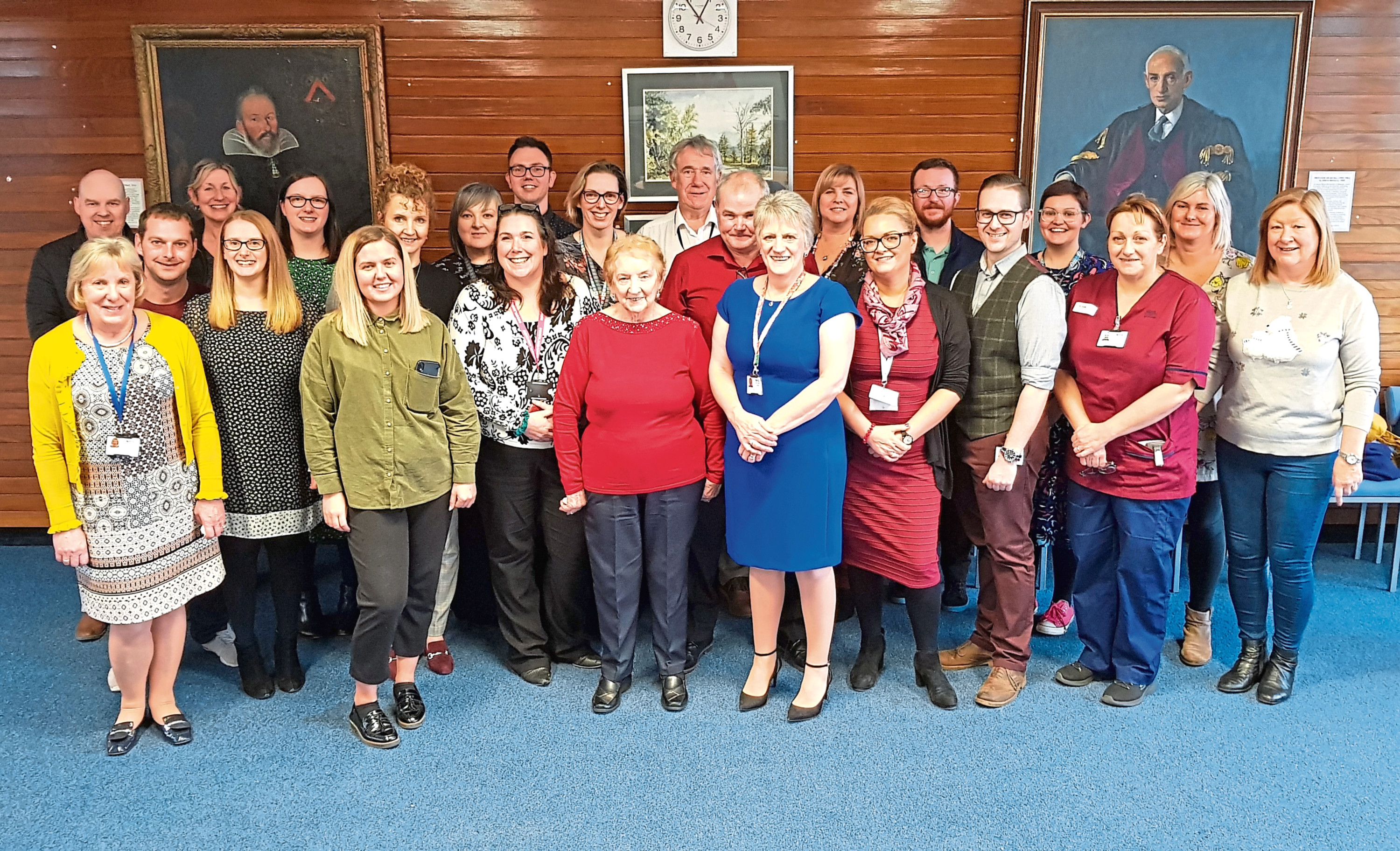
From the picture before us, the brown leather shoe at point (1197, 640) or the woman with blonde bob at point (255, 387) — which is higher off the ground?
the woman with blonde bob at point (255, 387)

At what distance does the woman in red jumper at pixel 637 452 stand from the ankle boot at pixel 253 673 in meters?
1.23

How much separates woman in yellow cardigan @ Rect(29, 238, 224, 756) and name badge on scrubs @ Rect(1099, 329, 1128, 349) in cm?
303

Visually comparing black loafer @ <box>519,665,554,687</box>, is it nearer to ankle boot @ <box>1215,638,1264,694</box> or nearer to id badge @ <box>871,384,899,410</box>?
id badge @ <box>871,384,899,410</box>

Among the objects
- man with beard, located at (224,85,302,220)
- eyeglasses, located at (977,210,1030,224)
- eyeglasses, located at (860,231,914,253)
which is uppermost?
man with beard, located at (224,85,302,220)

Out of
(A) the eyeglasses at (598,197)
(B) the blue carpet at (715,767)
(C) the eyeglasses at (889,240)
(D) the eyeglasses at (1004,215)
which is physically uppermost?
(A) the eyeglasses at (598,197)

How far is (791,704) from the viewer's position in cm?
324

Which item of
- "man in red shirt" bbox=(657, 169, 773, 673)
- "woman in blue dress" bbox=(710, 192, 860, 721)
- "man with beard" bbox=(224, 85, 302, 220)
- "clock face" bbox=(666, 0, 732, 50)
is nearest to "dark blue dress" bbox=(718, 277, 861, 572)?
"woman in blue dress" bbox=(710, 192, 860, 721)

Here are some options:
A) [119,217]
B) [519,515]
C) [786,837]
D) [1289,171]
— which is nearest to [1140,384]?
[786,837]

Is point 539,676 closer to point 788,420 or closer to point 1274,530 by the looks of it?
point 788,420

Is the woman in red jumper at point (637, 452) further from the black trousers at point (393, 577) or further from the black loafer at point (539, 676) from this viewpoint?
the black trousers at point (393, 577)

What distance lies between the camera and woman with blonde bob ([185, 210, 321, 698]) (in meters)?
3.06

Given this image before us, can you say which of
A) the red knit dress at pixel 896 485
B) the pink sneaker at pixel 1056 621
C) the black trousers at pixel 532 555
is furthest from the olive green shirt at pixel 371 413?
the pink sneaker at pixel 1056 621

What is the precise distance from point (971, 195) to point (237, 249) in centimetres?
366

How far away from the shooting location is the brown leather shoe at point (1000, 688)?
328cm
